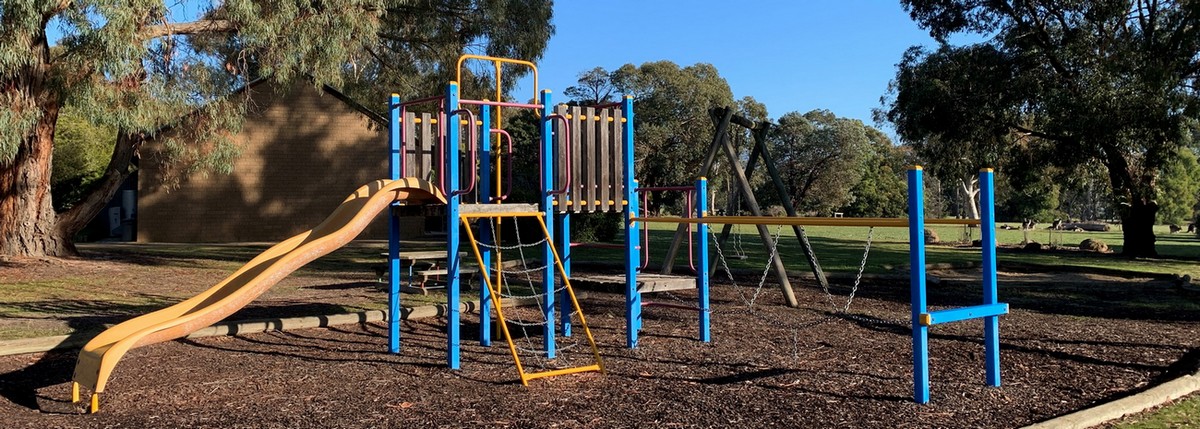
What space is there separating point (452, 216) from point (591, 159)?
67.0 inches

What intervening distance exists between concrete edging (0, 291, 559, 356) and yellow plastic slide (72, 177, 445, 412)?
1474 mm

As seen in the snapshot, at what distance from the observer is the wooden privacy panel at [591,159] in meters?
8.41

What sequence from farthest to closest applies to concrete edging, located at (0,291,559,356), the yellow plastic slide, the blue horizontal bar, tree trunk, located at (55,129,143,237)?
tree trunk, located at (55,129,143,237) → concrete edging, located at (0,291,559,356) → the yellow plastic slide → the blue horizontal bar

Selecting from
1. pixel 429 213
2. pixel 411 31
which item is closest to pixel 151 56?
pixel 411 31

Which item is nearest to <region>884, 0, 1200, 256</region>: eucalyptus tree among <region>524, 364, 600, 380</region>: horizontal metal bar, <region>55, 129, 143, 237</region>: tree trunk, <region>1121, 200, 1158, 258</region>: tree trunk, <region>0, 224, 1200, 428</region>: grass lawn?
<region>1121, 200, 1158, 258</region>: tree trunk

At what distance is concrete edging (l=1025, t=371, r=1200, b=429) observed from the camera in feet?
17.6

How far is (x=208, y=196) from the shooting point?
29.5 meters

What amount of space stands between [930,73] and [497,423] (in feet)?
75.2

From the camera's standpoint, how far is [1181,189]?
236ft

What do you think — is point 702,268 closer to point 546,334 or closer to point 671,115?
point 546,334

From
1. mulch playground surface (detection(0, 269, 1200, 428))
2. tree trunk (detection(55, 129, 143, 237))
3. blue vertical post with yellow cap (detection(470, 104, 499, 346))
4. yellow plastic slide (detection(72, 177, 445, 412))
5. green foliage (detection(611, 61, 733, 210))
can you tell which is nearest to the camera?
mulch playground surface (detection(0, 269, 1200, 428))

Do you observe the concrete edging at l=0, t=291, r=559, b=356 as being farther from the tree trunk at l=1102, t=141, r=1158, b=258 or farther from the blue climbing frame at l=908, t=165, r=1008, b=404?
the tree trunk at l=1102, t=141, r=1158, b=258

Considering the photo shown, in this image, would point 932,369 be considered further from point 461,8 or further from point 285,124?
point 285,124

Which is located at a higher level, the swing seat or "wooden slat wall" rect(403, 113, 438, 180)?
"wooden slat wall" rect(403, 113, 438, 180)
